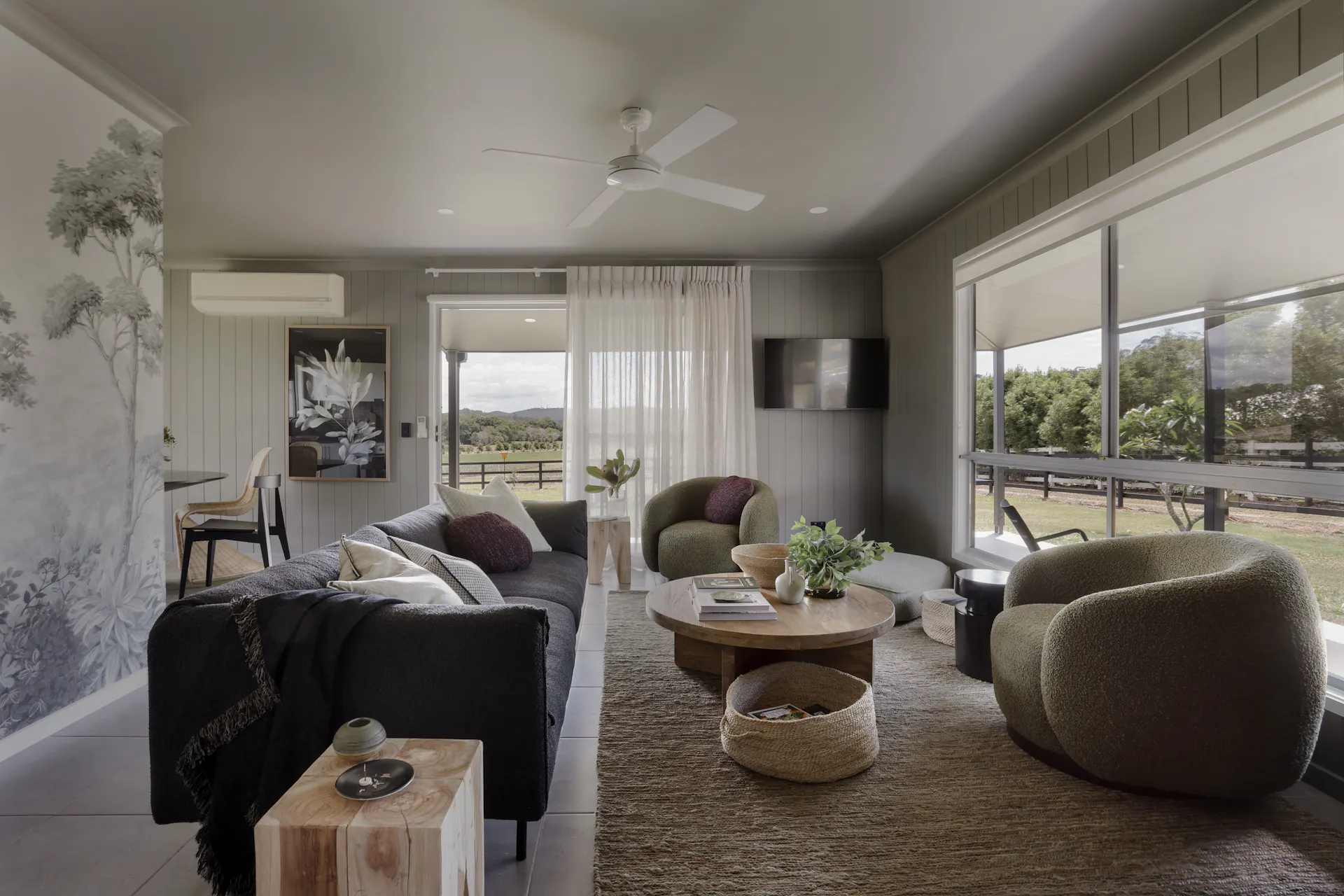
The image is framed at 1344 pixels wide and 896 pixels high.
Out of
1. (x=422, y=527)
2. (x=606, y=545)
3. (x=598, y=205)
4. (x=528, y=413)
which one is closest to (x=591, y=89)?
(x=598, y=205)

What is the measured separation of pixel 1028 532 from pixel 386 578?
3128mm

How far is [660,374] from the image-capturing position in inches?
211

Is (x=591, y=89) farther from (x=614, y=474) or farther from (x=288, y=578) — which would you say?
(x=614, y=474)

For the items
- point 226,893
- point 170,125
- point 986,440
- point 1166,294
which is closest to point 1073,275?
point 1166,294

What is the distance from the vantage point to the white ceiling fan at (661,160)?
2.48m

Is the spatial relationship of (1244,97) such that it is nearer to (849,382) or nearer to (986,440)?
(986,440)

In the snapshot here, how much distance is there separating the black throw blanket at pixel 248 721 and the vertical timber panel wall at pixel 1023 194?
3187 mm

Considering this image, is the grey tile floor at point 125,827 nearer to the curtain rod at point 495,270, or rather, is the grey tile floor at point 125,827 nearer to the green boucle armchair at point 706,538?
the green boucle armchair at point 706,538

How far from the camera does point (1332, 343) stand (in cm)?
212

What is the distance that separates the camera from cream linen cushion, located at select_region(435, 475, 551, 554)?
3.43 m

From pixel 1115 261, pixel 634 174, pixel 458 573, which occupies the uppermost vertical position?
pixel 634 174

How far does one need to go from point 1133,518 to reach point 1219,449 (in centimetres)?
54

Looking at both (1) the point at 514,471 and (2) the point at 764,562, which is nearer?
(2) the point at 764,562

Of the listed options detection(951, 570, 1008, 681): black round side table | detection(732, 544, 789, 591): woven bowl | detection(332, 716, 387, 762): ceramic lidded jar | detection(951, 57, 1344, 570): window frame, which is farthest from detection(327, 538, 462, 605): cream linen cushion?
detection(951, 57, 1344, 570): window frame
